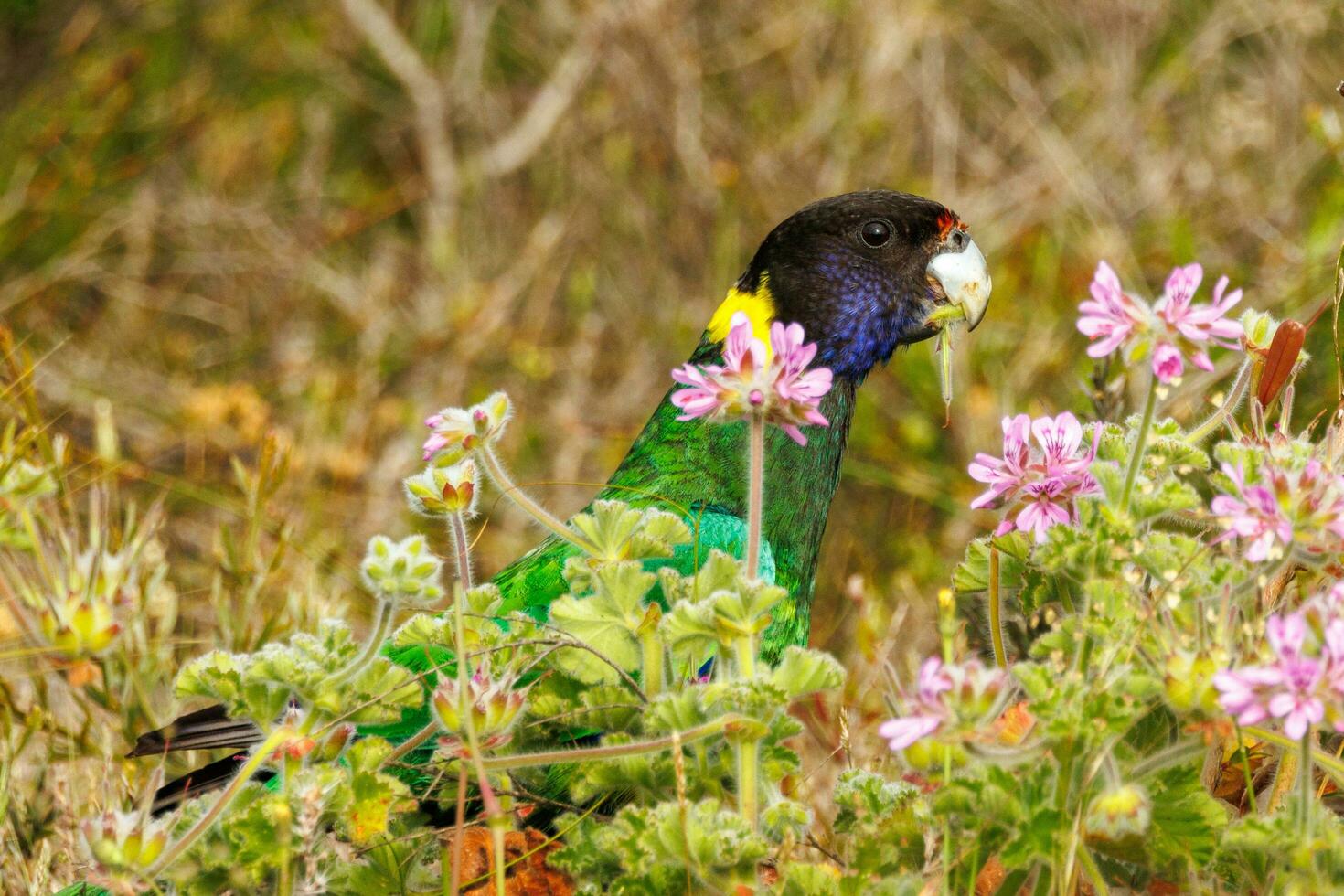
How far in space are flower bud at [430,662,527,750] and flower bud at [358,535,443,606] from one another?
0.08 metres

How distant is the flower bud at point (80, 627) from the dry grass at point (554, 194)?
2222mm

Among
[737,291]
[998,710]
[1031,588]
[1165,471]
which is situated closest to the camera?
[998,710]

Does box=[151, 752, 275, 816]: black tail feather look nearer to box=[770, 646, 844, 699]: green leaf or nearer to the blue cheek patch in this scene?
box=[770, 646, 844, 699]: green leaf

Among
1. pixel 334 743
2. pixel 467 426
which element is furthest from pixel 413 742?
pixel 467 426

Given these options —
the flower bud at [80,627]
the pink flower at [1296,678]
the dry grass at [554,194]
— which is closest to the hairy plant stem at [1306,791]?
the pink flower at [1296,678]

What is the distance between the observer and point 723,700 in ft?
4.00

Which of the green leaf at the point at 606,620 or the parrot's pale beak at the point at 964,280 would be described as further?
the parrot's pale beak at the point at 964,280

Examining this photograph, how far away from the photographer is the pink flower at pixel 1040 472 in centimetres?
137

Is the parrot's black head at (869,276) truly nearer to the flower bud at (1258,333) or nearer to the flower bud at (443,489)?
the flower bud at (1258,333)

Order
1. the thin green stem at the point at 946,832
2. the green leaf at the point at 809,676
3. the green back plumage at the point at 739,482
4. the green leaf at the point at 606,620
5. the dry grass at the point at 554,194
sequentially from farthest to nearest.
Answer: the dry grass at the point at 554,194, the green back plumage at the point at 739,482, the green leaf at the point at 606,620, the green leaf at the point at 809,676, the thin green stem at the point at 946,832

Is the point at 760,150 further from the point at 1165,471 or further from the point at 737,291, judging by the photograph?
the point at 1165,471

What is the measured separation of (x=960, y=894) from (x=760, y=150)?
11.0ft

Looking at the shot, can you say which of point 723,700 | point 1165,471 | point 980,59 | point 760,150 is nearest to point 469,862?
point 723,700

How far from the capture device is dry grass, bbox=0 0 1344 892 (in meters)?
3.75
